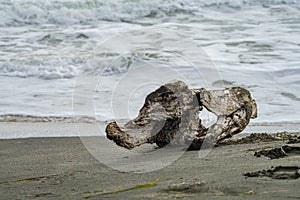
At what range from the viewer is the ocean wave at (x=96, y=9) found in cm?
1216

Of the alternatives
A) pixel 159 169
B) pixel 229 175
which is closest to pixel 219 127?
pixel 159 169

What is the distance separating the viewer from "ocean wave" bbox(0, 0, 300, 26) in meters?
12.2

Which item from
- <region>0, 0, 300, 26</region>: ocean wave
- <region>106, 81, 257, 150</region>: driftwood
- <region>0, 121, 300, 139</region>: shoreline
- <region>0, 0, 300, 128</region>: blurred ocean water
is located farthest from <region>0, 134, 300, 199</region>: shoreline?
<region>0, 0, 300, 26</region>: ocean wave

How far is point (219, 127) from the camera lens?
330cm

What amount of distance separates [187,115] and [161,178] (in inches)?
32.0

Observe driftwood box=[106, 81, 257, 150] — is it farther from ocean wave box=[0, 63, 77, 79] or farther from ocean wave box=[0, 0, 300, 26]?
ocean wave box=[0, 0, 300, 26]

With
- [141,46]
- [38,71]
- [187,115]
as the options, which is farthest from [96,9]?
[187,115]

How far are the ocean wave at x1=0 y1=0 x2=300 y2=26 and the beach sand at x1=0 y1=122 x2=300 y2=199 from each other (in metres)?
8.96

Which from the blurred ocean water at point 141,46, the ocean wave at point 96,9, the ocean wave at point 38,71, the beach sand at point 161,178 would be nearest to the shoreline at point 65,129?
the blurred ocean water at point 141,46

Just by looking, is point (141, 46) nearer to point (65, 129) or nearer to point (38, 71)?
point (38, 71)

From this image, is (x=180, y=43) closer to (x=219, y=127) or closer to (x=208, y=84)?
(x=208, y=84)

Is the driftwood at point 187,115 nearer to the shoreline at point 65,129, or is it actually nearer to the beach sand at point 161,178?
the beach sand at point 161,178

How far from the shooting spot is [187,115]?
328 cm

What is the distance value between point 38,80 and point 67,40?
302 cm
